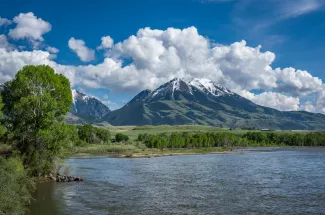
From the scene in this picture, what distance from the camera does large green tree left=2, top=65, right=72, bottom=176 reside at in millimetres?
65500

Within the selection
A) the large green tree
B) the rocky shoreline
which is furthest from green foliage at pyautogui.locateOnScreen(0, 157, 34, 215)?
the rocky shoreline

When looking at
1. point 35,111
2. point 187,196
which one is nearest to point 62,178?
point 35,111

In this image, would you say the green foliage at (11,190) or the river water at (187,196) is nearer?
the green foliage at (11,190)

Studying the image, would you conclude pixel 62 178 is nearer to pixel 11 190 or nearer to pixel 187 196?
pixel 187 196

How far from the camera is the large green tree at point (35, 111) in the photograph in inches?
2579

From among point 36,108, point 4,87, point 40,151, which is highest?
point 4,87

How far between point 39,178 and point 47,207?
26.2 meters

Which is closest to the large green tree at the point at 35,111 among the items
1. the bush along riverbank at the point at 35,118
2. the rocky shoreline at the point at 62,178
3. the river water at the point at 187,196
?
the bush along riverbank at the point at 35,118

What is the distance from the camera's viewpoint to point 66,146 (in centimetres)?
7006

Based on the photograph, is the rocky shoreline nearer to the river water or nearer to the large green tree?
the river water

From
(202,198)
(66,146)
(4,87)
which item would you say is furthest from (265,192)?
(4,87)

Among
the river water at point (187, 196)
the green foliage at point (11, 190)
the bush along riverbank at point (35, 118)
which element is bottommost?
the river water at point (187, 196)

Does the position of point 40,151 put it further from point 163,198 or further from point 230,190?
point 230,190

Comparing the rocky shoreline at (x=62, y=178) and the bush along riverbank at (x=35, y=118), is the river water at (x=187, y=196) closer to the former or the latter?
the rocky shoreline at (x=62, y=178)
